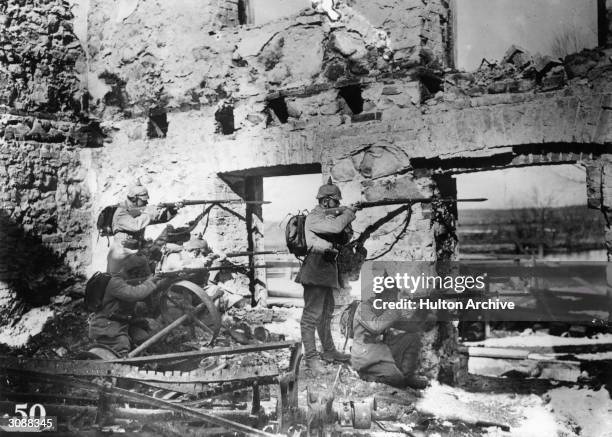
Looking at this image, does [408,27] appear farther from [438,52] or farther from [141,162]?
[141,162]

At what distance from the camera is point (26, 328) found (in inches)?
227

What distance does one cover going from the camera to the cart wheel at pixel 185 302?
4723 millimetres

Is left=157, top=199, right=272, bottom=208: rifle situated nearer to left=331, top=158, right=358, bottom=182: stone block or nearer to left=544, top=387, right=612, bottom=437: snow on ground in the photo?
left=331, top=158, right=358, bottom=182: stone block

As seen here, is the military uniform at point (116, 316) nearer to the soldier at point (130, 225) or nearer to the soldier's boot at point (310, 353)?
the soldier at point (130, 225)

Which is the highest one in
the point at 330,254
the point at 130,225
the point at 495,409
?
the point at 130,225

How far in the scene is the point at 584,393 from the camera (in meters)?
4.04

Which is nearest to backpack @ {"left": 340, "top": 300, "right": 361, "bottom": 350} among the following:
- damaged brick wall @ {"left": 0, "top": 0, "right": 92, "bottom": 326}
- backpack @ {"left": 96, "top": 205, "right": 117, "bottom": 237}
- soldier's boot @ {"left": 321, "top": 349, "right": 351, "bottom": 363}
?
soldier's boot @ {"left": 321, "top": 349, "right": 351, "bottom": 363}

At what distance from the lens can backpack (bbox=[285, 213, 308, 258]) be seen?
476 centimetres

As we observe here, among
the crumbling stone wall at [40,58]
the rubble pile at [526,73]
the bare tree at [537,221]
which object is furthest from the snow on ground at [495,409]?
the bare tree at [537,221]

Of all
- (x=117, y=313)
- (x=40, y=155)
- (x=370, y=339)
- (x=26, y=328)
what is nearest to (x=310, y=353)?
(x=370, y=339)

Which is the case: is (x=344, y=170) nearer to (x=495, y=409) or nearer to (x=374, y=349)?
(x=374, y=349)

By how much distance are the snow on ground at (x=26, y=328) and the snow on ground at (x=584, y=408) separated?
519 centimetres

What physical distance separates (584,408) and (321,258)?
2.35 metres

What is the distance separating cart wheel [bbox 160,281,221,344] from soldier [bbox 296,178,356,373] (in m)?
0.85
